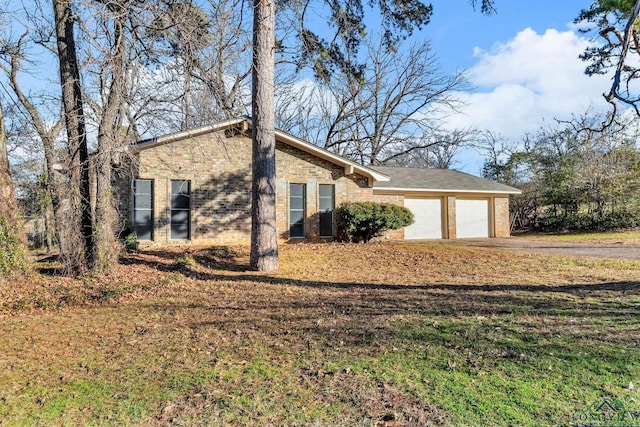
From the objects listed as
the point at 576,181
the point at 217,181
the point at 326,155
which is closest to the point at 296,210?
the point at 326,155

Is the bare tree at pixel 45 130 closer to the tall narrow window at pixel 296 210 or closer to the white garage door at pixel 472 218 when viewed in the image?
the tall narrow window at pixel 296 210

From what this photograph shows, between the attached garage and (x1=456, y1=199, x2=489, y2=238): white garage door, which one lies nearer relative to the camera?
the attached garage

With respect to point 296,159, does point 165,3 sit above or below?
above

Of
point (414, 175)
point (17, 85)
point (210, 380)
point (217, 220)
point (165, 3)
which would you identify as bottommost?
point (210, 380)

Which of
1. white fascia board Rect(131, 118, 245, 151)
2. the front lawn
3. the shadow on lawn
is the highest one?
white fascia board Rect(131, 118, 245, 151)

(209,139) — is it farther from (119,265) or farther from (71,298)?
(71,298)

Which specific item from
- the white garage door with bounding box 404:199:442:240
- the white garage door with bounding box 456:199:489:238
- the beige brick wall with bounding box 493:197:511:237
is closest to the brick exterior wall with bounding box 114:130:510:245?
the white garage door with bounding box 404:199:442:240

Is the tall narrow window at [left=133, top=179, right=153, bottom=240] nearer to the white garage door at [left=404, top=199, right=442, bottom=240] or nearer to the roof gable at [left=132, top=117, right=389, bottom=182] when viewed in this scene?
the roof gable at [left=132, top=117, right=389, bottom=182]

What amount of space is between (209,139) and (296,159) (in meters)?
3.23

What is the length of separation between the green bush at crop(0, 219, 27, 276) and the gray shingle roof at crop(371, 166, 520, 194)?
12.2 metres

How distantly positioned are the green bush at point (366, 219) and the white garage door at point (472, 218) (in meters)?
4.70

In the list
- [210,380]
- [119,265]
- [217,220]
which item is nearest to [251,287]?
[119,265]

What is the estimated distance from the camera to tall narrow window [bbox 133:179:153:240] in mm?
13359

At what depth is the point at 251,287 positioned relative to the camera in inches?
Answer: 308
